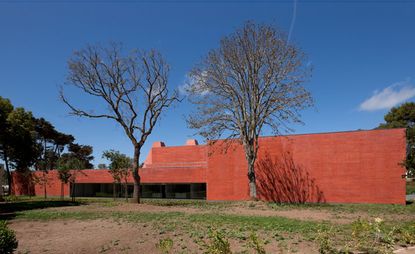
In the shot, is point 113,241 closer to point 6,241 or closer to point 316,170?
point 6,241

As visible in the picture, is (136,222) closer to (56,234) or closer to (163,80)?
(56,234)

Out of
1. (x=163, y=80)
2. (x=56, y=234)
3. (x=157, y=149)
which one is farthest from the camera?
(x=157, y=149)

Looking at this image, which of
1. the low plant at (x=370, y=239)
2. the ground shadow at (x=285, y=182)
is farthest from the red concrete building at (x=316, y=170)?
the low plant at (x=370, y=239)

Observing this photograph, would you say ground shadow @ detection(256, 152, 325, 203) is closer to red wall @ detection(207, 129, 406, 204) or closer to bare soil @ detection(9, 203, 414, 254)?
red wall @ detection(207, 129, 406, 204)

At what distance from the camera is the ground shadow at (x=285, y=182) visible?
29797mm

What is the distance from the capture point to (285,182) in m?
30.9

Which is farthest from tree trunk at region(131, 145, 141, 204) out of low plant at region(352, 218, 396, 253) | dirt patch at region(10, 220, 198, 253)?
low plant at region(352, 218, 396, 253)

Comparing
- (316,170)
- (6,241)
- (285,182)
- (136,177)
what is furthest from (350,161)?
(6,241)

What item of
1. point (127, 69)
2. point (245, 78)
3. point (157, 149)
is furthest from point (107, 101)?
point (157, 149)

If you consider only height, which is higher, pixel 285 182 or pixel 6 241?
pixel 6 241

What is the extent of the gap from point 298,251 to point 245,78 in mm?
20724

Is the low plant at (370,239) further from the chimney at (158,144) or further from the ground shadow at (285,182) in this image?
the chimney at (158,144)

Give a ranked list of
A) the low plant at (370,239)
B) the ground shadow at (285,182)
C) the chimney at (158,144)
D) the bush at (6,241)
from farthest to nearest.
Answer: the chimney at (158,144), the ground shadow at (285,182), the low plant at (370,239), the bush at (6,241)

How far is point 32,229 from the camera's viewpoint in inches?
549
